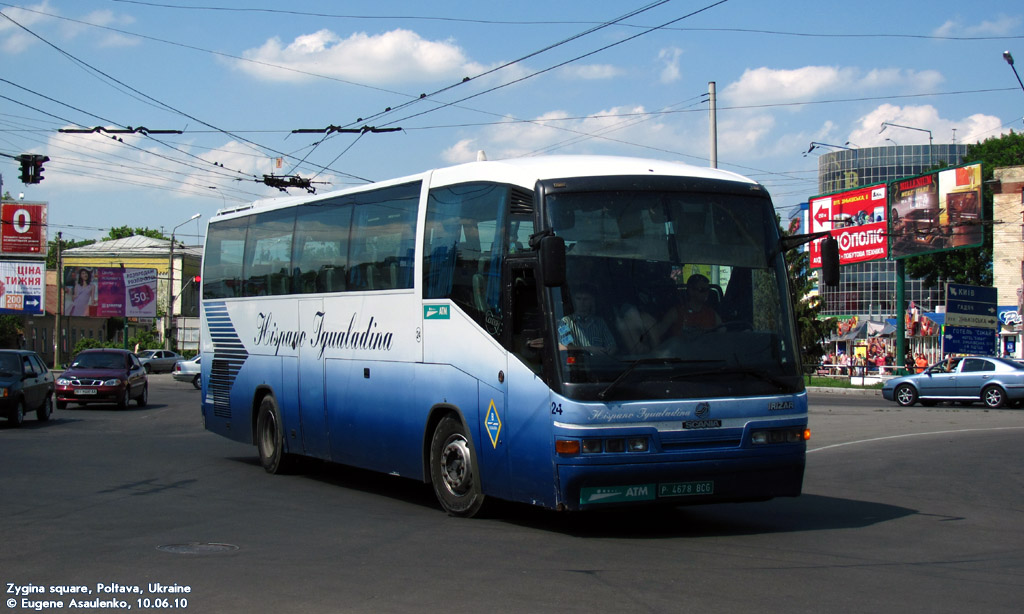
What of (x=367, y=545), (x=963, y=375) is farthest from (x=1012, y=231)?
(x=367, y=545)

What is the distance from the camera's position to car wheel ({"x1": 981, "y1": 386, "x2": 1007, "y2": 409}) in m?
32.3

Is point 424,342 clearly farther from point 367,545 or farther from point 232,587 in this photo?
point 232,587

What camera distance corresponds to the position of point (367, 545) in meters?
9.01

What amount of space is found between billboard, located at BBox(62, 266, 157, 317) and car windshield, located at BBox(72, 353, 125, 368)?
46.5 metres

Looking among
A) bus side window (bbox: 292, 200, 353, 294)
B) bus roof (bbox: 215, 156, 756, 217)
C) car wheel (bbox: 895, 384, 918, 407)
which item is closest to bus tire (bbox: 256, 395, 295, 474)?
bus side window (bbox: 292, 200, 353, 294)

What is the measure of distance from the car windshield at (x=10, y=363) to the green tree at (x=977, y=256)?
63.3 metres

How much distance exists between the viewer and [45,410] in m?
25.2

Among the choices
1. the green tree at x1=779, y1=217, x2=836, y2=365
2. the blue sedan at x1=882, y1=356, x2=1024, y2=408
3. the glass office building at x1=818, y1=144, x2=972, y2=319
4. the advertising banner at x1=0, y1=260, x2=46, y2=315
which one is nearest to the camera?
the blue sedan at x1=882, y1=356, x2=1024, y2=408

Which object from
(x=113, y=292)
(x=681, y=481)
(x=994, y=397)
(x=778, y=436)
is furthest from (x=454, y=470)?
(x=113, y=292)

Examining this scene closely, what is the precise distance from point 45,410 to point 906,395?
24.8 m

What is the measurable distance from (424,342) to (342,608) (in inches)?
197

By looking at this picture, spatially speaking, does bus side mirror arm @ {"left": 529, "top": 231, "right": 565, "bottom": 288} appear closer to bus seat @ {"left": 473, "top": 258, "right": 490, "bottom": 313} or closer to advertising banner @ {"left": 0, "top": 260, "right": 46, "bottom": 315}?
bus seat @ {"left": 473, "top": 258, "right": 490, "bottom": 313}

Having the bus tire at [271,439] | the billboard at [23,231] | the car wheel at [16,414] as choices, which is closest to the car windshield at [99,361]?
the car wheel at [16,414]

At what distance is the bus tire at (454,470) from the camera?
414 inches
